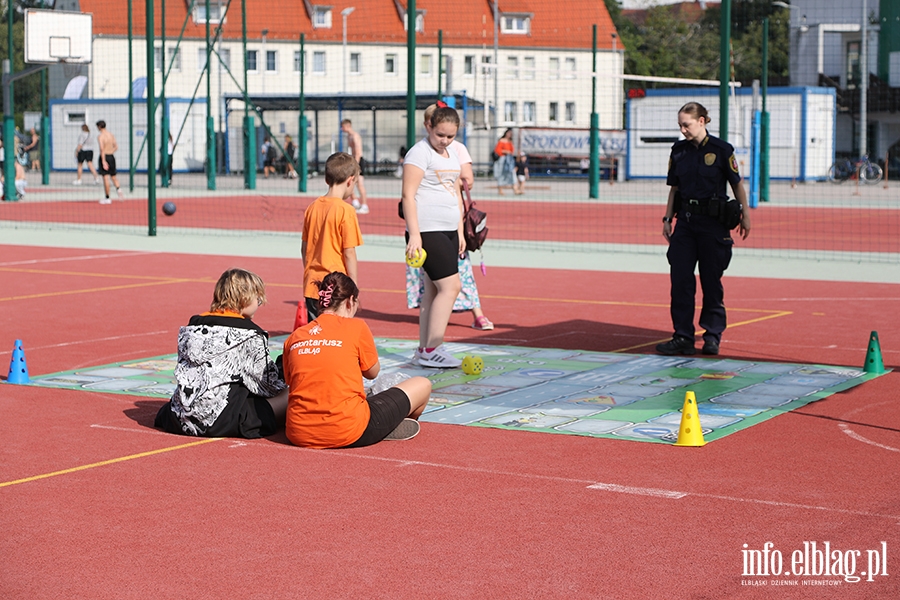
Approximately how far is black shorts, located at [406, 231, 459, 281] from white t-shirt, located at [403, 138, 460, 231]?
0.05m

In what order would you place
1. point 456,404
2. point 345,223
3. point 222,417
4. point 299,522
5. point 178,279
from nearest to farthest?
point 299,522
point 222,417
point 456,404
point 345,223
point 178,279

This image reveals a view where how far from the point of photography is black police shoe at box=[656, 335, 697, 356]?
9.89 m

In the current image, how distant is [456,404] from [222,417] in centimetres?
166

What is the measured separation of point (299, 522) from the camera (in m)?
5.33

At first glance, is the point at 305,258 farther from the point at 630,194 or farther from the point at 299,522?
the point at 630,194

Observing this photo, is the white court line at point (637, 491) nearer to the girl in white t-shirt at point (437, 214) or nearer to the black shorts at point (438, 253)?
the girl in white t-shirt at point (437, 214)

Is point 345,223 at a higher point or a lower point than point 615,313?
higher

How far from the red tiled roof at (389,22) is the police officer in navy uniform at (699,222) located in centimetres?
5582

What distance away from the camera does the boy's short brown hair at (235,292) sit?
6926 millimetres

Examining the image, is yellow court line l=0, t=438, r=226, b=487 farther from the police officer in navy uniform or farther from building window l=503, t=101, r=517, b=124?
building window l=503, t=101, r=517, b=124

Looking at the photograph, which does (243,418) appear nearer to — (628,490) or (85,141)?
(628,490)

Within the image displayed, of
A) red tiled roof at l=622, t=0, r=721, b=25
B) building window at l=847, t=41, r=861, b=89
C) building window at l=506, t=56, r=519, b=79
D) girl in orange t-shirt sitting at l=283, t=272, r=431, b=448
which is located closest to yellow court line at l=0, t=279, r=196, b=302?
girl in orange t-shirt sitting at l=283, t=272, r=431, b=448

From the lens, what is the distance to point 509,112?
71.8m

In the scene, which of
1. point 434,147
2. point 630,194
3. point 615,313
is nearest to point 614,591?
point 434,147
